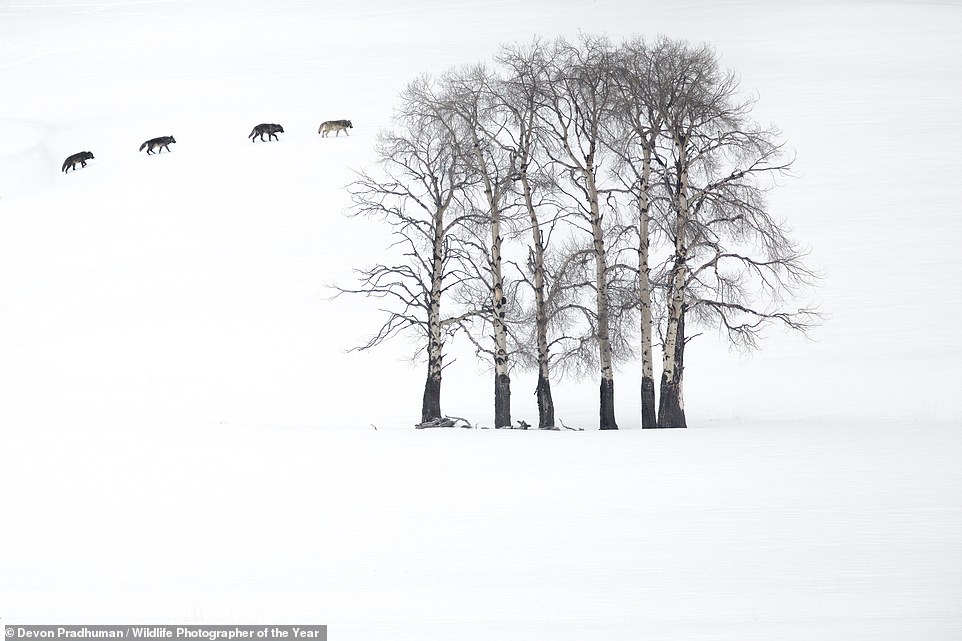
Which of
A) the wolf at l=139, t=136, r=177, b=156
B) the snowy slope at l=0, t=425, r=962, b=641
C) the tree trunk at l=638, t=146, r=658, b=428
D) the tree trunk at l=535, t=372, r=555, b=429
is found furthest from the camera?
the wolf at l=139, t=136, r=177, b=156

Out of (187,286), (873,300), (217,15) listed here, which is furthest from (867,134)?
→ (217,15)

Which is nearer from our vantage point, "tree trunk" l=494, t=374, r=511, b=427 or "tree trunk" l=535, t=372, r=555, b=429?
"tree trunk" l=535, t=372, r=555, b=429

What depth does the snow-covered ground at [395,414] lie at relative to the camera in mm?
13039

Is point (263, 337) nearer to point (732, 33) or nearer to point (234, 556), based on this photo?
point (234, 556)

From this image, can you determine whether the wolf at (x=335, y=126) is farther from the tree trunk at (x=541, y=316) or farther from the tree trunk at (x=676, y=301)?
the tree trunk at (x=676, y=301)

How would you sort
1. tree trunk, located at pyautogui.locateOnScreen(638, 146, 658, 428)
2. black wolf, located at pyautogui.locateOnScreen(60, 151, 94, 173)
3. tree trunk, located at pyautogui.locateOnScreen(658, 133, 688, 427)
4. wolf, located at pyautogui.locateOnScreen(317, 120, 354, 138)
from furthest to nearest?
black wolf, located at pyautogui.locateOnScreen(60, 151, 94, 173) → wolf, located at pyautogui.locateOnScreen(317, 120, 354, 138) → tree trunk, located at pyautogui.locateOnScreen(638, 146, 658, 428) → tree trunk, located at pyautogui.locateOnScreen(658, 133, 688, 427)

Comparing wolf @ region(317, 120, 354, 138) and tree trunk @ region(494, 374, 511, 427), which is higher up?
wolf @ region(317, 120, 354, 138)

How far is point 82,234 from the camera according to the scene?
1933 inches

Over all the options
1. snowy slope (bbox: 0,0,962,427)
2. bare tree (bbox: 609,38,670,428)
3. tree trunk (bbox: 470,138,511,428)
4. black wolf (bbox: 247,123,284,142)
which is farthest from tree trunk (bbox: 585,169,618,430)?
black wolf (bbox: 247,123,284,142)

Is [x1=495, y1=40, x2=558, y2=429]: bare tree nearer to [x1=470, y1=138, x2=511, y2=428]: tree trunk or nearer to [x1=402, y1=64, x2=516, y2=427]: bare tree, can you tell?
[x1=402, y1=64, x2=516, y2=427]: bare tree

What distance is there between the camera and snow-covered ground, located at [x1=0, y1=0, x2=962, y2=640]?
13.0 metres

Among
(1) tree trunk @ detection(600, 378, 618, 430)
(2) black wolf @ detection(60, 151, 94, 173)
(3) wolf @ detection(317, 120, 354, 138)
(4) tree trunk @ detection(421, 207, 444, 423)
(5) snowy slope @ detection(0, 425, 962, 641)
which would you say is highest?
(3) wolf @ detection(317, 120, 354, 138)

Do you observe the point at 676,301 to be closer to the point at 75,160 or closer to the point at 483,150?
the point at 483,150

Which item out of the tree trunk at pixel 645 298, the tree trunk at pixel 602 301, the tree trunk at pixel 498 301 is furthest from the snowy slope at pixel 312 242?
the tree trunk at pixel 498 301
